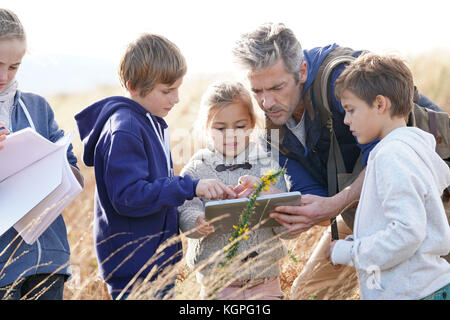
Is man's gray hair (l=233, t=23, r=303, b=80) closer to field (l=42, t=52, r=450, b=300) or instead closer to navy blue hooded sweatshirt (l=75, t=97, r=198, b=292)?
field (l=42, t=52, r=450, b=300)

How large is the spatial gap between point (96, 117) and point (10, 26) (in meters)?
0.69

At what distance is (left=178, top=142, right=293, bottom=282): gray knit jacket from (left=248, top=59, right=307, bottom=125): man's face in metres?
0.29

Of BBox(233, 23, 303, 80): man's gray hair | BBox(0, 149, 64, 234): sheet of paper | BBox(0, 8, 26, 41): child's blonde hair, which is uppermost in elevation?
BBox(0, 8, 26, 41): child's blonde hair

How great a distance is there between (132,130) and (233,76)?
53.3 inches

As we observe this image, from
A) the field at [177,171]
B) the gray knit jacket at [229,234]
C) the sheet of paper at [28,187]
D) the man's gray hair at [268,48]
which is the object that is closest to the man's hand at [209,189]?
the gray knit jacket at [229,234]

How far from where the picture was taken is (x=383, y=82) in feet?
10.6

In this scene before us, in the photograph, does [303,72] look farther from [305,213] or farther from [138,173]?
[138,173]

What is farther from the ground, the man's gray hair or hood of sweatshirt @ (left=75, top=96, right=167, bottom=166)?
the man's gray hair

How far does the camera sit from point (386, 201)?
2.80 m

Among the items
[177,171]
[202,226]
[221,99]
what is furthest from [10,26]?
[177,171]

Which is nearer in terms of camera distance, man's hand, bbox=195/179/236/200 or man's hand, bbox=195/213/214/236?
man's hand, bbox=195/179/236/200

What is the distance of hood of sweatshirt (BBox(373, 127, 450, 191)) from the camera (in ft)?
9.63

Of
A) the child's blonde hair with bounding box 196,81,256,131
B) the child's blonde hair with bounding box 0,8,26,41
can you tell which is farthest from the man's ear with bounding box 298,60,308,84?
the child's blonde hair with bounding box 0,8,26,41

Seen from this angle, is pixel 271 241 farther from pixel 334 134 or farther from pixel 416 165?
pixel 416 165
